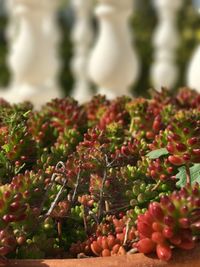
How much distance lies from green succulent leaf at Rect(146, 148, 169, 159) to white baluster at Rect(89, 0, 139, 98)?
12.0 ft

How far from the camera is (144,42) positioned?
12.7m

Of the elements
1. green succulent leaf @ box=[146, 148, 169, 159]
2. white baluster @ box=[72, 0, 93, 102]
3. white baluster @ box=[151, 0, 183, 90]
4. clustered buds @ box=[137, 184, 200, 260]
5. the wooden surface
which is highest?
white baluster @ box=[72, 0, 93, 102]

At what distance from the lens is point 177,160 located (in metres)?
1.45

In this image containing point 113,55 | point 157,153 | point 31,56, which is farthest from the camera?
point 31,56

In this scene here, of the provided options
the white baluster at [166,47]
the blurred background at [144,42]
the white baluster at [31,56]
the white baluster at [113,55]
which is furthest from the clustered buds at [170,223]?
the blurred background at [144,42]

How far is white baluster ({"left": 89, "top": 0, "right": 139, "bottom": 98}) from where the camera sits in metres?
5.35

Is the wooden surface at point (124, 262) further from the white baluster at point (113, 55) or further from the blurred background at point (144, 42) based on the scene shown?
the blurred background at point (144, 42)

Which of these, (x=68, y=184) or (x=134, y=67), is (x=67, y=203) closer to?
(x=68, y=184)

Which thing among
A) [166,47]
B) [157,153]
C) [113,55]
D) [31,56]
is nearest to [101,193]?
[157,153]

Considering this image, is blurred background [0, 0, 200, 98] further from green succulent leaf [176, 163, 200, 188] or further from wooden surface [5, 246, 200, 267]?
wooden surface [5, 246, 200, 267]

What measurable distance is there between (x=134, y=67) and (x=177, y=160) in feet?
13.9

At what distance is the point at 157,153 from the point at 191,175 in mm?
105

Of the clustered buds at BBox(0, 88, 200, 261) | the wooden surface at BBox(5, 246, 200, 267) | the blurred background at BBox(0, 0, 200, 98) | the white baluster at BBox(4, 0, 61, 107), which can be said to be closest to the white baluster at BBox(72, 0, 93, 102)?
the blurred background at BBox(0, 0, 200, 98)

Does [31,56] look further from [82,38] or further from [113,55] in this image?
[82,38]
